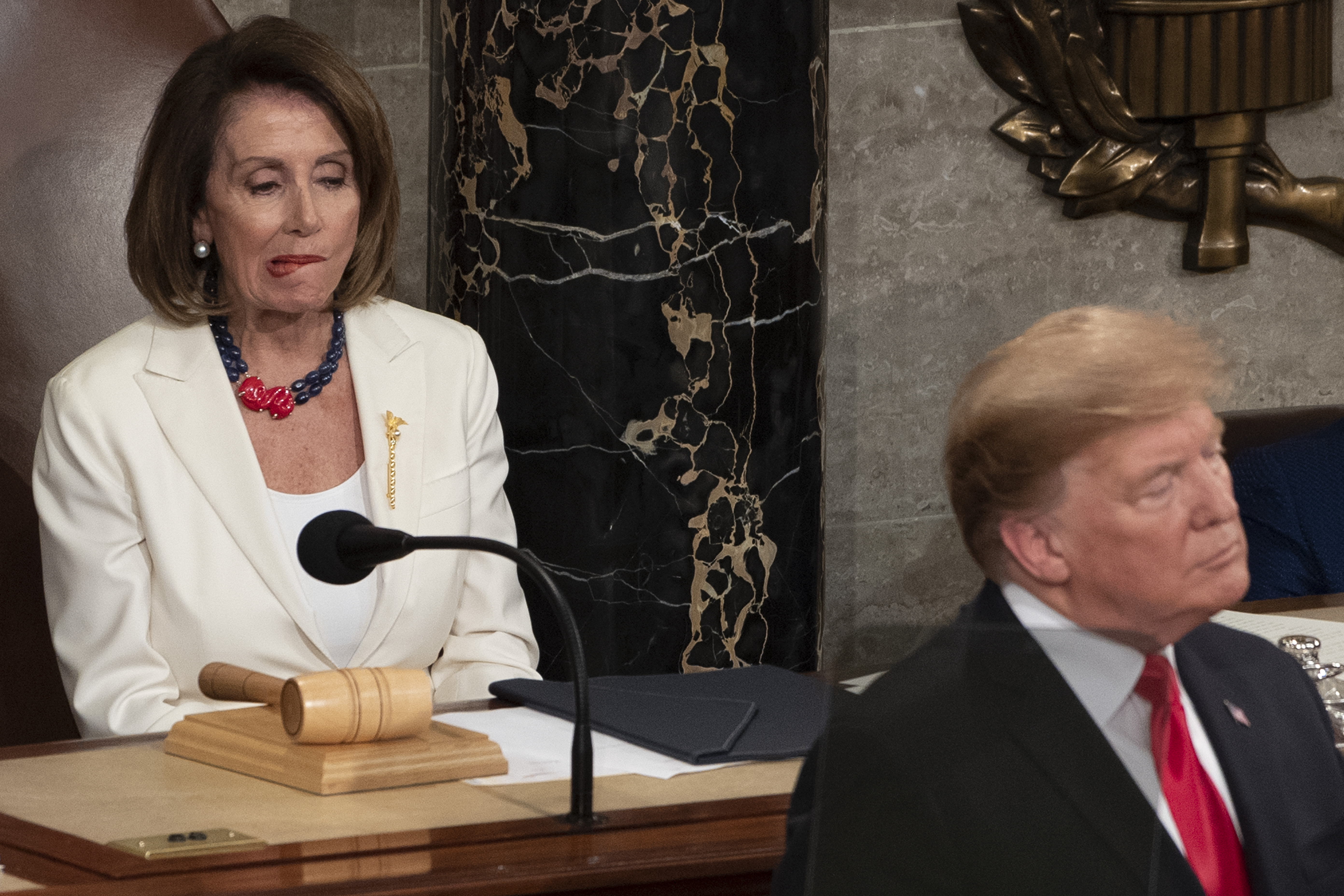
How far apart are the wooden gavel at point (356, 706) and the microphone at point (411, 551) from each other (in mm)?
113

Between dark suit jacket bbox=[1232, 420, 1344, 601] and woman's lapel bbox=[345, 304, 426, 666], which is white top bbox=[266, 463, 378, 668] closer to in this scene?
woman's lapel bbox=[345, 304, 426, 666]

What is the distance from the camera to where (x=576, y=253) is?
3.19 m

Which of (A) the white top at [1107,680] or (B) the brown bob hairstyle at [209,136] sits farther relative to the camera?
(B) the brown bob hairstyle at [209,136]

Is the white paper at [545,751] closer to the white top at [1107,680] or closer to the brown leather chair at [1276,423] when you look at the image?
the white top at [1107,680]

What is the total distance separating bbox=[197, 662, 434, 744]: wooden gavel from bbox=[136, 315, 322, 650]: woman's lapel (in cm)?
71

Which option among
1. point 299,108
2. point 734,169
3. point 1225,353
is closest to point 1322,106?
point 734,169

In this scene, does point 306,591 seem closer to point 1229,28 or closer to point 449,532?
point 449,532

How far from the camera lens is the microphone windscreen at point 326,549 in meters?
1.49

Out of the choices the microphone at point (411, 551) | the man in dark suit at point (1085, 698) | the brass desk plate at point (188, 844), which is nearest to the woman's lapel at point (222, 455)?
the microphone at point (411, 551)

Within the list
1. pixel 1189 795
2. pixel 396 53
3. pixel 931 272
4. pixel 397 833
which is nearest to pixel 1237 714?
pixel 1189 795

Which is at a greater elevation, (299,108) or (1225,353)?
(299,108)

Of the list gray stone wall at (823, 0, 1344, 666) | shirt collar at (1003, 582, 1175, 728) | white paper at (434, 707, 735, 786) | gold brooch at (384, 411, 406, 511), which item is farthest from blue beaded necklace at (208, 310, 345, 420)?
shirt collar at (1003, 582, 1175, 728)

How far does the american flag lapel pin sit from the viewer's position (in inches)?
40.3

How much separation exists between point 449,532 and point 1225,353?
1589 millimetres
